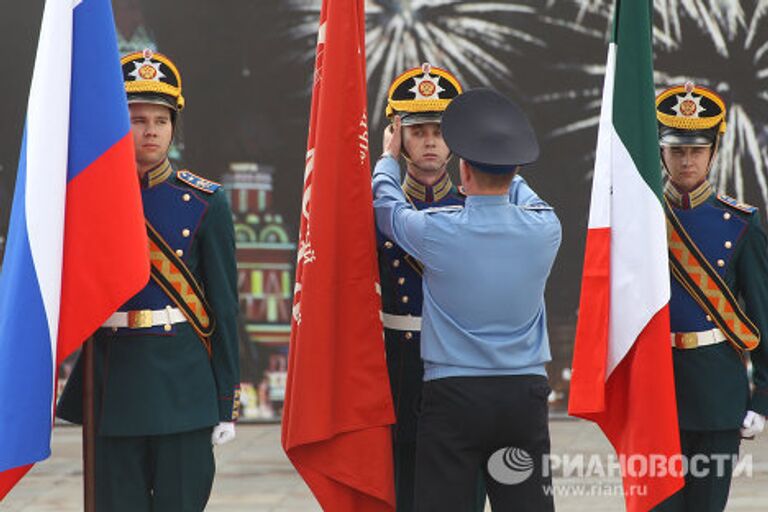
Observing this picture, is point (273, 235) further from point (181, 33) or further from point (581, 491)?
point (581, 491)

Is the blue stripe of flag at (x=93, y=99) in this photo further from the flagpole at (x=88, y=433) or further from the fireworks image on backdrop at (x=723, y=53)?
the fireworks image on backdrop at (x=723, y=53)

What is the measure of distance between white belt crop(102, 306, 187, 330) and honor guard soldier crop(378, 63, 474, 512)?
28.2 inches

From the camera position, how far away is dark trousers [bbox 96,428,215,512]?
4.42 meters

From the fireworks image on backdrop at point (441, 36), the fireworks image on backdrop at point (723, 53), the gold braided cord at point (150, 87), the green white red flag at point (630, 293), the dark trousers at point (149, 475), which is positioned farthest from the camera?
the fireworks image on backdrop at point (723, 53)

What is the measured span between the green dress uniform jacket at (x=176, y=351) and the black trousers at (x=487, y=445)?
78cm

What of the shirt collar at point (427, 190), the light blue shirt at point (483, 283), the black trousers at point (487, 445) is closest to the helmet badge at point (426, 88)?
the shirt collar at point (427, 190)

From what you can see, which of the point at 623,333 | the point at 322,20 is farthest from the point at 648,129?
the point at 322,20

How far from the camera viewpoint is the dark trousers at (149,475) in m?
4.42

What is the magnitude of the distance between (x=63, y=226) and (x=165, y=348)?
0.52 meters

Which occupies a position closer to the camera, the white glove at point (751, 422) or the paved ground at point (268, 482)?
the white glove at point (751, 422)

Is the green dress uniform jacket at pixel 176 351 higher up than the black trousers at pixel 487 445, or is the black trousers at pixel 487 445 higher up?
the green dress uniform jacket at pixel 176 351

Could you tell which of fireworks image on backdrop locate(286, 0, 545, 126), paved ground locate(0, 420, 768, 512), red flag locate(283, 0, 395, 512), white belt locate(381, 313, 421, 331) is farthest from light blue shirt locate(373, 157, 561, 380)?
fireworks image on backdrop locate(286, 0, 545, 126)

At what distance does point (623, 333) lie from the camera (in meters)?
4.74

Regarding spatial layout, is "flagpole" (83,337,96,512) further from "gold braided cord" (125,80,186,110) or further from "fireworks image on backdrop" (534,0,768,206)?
"fireworks image on backdrop" (534,0,768,206)
